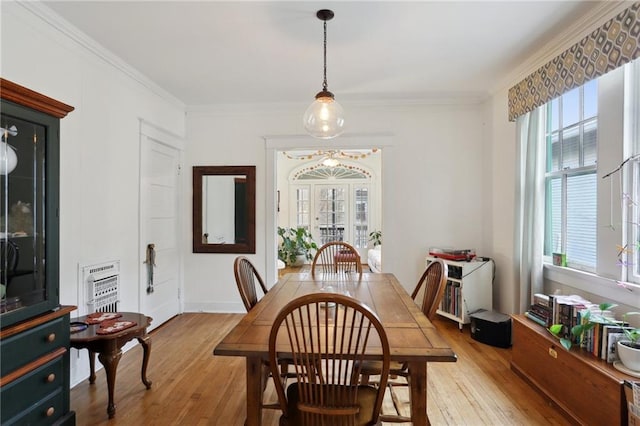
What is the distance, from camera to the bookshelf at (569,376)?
1.59m

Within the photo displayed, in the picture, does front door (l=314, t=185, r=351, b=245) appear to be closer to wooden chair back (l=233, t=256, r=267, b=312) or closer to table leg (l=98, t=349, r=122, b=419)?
wooden chair back (l=233, t=256, r=267, b=312)

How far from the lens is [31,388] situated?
5.03 ft

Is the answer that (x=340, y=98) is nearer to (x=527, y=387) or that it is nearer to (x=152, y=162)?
(x=152, y=162)

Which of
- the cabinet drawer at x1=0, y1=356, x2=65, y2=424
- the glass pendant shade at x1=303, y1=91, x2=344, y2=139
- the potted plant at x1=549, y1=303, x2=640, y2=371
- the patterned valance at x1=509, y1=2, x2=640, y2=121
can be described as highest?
the patterned valance at x1=509, y1=2, x2=640, y2=121

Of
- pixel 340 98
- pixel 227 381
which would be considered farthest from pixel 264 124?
pixel 227 381

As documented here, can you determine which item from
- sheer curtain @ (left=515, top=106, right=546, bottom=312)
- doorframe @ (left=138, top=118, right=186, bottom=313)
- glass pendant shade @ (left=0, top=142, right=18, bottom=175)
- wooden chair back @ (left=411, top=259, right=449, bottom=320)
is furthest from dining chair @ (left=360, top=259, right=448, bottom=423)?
doorframe @ (left=138, top=118, right=186, bottom=313)

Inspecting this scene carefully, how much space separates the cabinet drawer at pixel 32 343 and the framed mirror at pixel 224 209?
7.23 feet

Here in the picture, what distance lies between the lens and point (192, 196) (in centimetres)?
395

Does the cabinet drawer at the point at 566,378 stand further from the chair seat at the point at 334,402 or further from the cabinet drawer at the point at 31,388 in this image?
the cabinet drawer at the point at 31,388

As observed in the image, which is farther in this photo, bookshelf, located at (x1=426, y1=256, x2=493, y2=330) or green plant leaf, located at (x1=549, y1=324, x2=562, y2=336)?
bookshelf, located at (x1=426, y1=256, x2=493, y2=330)

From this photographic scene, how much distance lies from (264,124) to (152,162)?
4.56 ft

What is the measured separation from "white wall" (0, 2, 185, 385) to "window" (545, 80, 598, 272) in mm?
3885

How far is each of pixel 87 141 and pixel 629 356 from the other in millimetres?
3861

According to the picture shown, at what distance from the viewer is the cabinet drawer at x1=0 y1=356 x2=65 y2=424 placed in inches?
55.5
